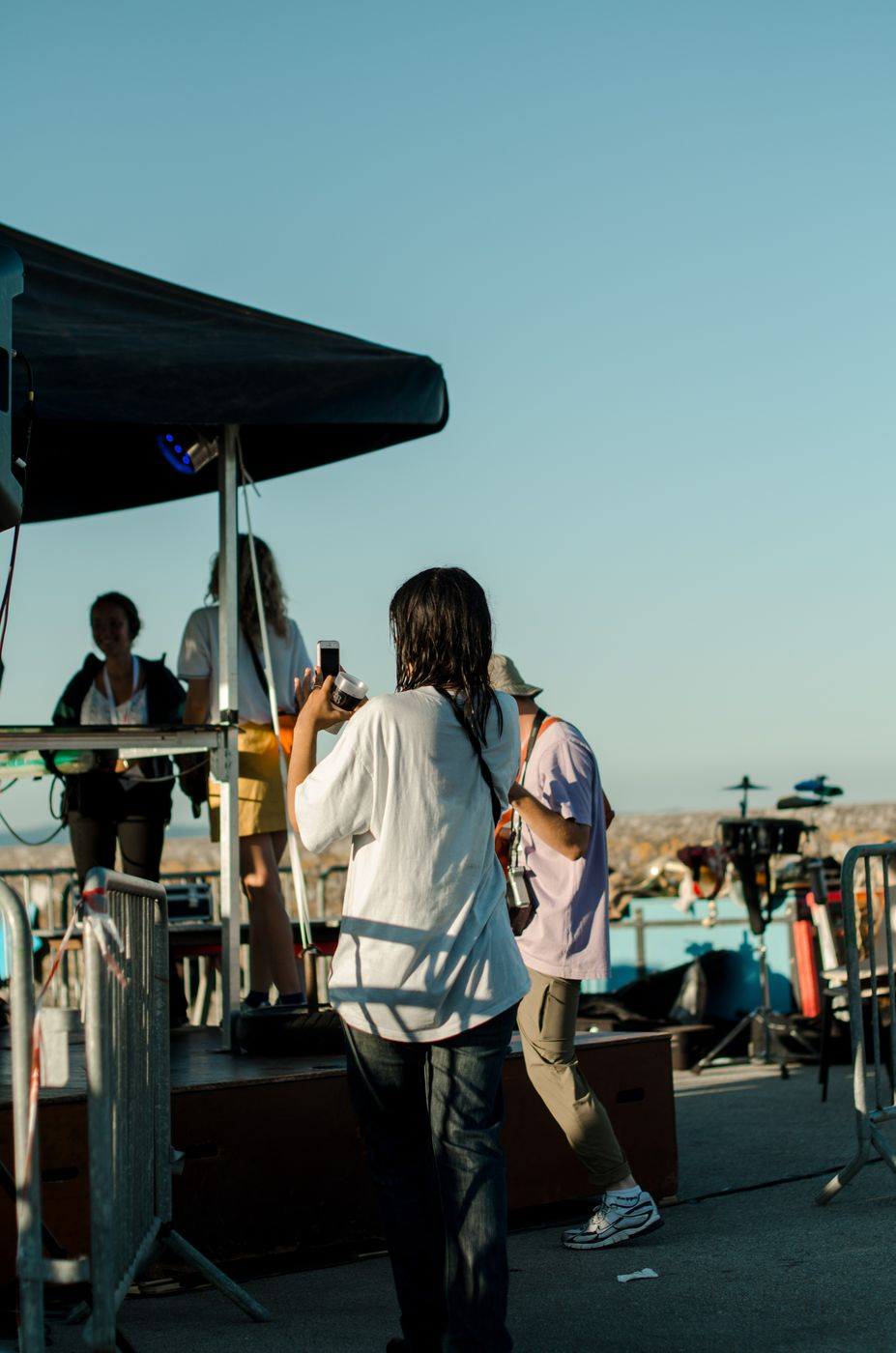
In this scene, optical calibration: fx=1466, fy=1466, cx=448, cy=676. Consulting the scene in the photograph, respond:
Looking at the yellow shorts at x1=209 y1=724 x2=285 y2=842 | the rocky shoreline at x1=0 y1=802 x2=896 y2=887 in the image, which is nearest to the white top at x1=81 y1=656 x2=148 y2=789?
the yellow shorts at x1=209 y1=724 x2=285 y2=842

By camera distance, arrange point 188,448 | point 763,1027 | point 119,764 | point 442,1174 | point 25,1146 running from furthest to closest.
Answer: point 763,1027 → point 188,448 → point 119,764 → point 442,1174 → point 25,1146

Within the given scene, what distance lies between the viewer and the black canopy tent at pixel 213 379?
16.8 feet

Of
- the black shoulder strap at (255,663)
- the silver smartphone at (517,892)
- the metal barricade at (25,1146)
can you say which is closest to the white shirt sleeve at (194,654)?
the black shoulder strap at (255,663)

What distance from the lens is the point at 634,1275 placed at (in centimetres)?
428

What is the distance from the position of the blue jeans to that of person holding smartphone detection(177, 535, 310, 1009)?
2.73m

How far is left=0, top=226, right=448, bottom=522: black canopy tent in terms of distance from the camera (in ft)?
16.7

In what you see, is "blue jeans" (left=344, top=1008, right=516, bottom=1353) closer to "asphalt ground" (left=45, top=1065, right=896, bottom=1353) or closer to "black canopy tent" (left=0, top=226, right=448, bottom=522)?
"asphalt ground" (left=45, top=1065, right=896, bottom=1353)

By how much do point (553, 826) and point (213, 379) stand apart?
2161mm

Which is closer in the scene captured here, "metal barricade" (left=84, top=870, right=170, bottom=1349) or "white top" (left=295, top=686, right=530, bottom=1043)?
"metal barricade" (left=84, top=870, right=170, bottom=1349)

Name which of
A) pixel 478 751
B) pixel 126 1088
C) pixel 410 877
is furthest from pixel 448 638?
pixel 126 1088

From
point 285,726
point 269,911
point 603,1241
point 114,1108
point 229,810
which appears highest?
point 285,726

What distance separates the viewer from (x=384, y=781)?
3.20 meters

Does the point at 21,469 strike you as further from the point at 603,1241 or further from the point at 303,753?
the point at 603,1241

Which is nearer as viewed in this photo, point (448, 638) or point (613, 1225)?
point (448, 638)
